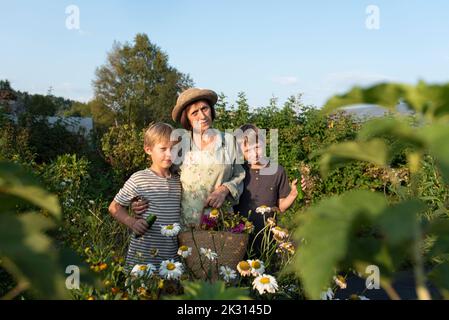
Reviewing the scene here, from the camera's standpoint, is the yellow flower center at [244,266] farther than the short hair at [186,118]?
No

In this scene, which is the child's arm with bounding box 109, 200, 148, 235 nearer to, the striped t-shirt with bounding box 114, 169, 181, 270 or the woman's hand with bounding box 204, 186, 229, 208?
the striped t-shirt with bounding box 114, 169, 181, 270

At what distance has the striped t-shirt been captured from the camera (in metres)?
2.94

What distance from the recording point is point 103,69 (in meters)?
34.8

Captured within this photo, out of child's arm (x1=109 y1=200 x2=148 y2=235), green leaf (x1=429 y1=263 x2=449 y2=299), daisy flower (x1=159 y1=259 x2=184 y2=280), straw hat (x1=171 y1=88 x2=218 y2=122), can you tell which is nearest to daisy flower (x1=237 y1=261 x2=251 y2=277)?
daisy flower (x1=159 y1=259 x2=184 y2=280)

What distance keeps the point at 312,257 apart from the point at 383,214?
0.38 feet

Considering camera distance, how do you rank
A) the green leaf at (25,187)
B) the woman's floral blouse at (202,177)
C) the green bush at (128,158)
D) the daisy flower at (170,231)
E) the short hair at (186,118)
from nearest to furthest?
the green leaf at (25,187)
the daisy flower at (170,231)
the woman's floral blouse at (202,177)
the short hair at (186,118)
the green bush at (128,158)

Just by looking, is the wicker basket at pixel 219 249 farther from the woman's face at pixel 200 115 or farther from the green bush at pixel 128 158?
the green bush at pixel 128 158

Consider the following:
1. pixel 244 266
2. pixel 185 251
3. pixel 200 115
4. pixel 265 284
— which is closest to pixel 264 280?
pixel 265 284

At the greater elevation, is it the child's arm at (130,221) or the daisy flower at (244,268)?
the child's arm at (130,221)

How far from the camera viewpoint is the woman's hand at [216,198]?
2781mm

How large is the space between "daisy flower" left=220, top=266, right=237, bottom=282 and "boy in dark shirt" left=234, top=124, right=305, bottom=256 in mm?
1212

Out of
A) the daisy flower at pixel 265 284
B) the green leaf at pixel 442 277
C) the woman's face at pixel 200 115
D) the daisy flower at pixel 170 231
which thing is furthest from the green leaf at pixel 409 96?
the woman's face at pixel 200 115

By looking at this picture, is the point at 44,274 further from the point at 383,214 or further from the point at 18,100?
the point at 18,100

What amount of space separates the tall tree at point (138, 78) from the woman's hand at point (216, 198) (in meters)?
28.3
